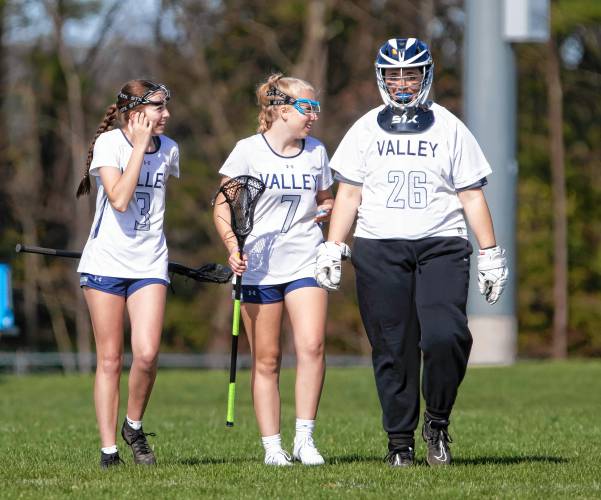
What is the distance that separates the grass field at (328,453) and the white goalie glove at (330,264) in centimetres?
102

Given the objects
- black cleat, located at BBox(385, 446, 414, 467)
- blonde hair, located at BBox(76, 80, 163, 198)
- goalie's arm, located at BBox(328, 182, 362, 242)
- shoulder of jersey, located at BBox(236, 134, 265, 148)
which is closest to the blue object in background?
blonde hair, located at BBox(76, 80, 163, 198)

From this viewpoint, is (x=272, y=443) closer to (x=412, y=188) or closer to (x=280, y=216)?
(x=280, y=216)

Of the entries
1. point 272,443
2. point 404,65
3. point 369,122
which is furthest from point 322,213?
point 272,443

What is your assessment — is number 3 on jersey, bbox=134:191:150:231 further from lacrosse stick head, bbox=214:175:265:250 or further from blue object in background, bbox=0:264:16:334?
blue object in background, bbox=0:264:16:334

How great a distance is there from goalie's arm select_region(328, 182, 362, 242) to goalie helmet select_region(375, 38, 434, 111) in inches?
20.3

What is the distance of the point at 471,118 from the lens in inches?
934

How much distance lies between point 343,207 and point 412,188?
1.45 feet

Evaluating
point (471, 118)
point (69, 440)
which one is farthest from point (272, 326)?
point (471, 118)

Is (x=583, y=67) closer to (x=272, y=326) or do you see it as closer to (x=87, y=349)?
(x=87, y=349)

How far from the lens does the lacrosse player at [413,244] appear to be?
24.7ft

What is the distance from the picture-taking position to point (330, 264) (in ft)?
25.1

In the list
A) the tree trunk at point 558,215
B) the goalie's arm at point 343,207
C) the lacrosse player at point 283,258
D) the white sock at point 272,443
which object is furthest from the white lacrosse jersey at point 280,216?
the tree trunk at point 558,215

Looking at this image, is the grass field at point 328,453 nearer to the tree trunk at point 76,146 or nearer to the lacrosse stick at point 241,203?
the lacrosse stick at point 241,203

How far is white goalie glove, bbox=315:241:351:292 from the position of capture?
7.64 m
